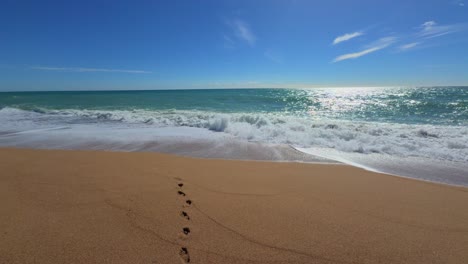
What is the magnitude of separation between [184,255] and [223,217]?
82cm

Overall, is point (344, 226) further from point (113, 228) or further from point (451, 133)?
point (451, 133)

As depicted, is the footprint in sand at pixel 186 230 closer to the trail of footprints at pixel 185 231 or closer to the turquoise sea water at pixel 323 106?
the trail of footprints at pixel 185 231

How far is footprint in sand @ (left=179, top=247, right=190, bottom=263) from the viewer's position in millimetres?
2322

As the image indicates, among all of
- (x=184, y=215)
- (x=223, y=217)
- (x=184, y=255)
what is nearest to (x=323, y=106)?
(x=223, y=217)

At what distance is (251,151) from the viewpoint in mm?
7156

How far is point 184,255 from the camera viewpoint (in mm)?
2373

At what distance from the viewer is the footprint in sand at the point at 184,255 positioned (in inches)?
91.4

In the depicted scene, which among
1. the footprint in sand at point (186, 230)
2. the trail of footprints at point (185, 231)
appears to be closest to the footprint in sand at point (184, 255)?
the trail of footprints at point (185, 231)

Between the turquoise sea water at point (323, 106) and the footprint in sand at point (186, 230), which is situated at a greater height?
the turquoise sea water at point (323, 106)

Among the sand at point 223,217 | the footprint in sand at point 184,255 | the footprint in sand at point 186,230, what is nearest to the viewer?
the footprint in sand at point 184,255

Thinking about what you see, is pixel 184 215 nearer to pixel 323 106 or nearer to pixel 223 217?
→ pixel 223 217

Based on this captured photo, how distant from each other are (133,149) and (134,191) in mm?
3759

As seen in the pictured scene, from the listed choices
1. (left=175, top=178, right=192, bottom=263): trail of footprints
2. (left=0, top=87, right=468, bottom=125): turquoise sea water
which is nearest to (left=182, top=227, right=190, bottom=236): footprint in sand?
(left=175, top=178, right=192, bottom=263): trail of footprints

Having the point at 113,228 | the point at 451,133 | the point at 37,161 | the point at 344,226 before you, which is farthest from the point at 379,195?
the point at 451,133
